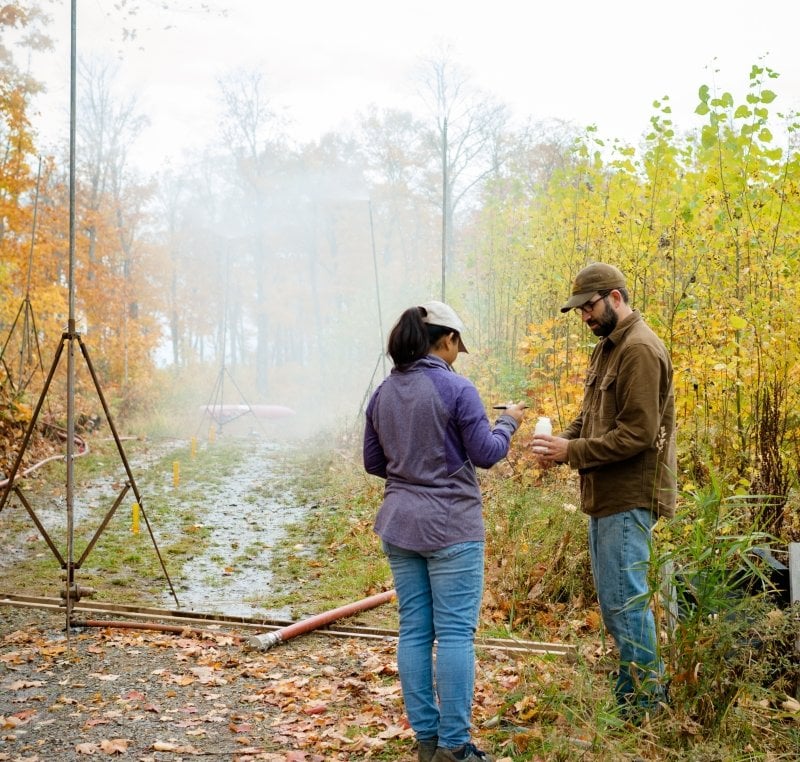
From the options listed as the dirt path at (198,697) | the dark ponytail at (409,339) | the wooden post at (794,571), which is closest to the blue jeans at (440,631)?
the dirt path at (198,697)

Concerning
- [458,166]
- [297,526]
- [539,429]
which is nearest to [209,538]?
[297,526]

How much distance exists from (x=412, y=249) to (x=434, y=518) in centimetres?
2658

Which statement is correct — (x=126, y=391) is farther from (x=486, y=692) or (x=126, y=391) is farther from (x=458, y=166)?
(x=486, y=692)

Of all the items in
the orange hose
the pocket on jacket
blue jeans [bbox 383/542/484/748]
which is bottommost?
the orange hose

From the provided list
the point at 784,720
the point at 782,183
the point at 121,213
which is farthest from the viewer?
the point at 121,213

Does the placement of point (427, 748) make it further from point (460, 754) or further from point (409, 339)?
point (409, 339)

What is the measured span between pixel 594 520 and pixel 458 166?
21725mm

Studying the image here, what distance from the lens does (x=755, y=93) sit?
490 centimetres

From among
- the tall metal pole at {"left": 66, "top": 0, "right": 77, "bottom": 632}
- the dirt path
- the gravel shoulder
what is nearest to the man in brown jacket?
the dirt path

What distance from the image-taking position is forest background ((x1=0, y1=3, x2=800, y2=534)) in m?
4.93

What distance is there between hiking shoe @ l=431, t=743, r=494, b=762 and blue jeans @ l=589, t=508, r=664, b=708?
60cm

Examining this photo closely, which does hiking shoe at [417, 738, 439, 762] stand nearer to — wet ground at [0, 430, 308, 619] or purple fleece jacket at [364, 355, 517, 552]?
purple fleece jacket at [364, 355, 517, 552]

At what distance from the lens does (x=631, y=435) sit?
309 cm

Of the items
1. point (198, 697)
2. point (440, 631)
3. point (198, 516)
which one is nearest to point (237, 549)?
point (198, 516)
